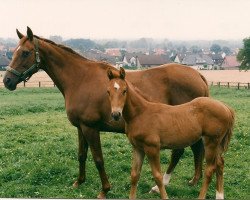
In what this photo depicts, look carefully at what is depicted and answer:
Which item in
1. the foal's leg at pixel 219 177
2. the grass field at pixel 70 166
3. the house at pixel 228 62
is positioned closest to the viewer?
the foal's leg at pixel 219 177

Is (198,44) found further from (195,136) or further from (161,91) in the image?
(195,136)

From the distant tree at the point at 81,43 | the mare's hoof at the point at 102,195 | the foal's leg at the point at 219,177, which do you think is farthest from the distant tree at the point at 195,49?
the mare's hoof at the point at 102,195

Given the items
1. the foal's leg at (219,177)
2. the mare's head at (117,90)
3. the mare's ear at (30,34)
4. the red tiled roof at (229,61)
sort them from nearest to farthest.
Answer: the mare's head at (117,90)
the foal's leg at (219,177)
the mare's ear at (30,34)
the red tiled roof at (229,61)

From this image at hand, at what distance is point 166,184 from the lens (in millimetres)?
7324

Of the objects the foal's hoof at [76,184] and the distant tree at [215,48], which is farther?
the distant tree at [215,48]

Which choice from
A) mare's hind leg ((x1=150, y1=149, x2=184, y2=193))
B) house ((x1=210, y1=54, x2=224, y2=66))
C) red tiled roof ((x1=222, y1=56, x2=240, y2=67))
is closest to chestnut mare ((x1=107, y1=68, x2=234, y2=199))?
mare's hind leg ((x1=150, y1=149, x2=184, y2=193))

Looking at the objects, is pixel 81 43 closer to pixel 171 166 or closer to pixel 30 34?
pixel 30 34

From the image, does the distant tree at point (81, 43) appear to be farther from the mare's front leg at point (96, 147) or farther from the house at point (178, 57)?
the mare's front leg at point (96, 147)

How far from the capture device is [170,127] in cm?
615

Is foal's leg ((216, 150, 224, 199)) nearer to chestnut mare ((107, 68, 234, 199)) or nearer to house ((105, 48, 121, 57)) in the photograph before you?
chestnut mare ((107, 68, 234, 199))

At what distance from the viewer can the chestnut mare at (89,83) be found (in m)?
6.83

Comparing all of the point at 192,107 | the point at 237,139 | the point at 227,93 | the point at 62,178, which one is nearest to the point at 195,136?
the point at 192,107

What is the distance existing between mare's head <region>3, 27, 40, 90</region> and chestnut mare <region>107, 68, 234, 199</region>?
203cm

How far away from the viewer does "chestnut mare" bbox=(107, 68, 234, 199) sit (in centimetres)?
601
